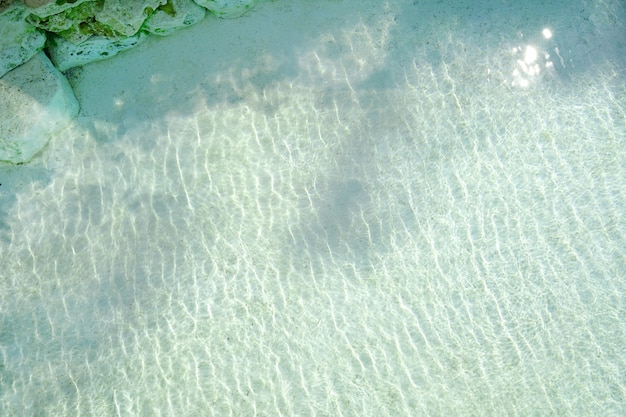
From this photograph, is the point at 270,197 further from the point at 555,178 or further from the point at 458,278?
the point at 555,178

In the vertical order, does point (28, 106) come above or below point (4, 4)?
below

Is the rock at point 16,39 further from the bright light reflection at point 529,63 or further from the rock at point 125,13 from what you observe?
the bright light reflection at point 529,63

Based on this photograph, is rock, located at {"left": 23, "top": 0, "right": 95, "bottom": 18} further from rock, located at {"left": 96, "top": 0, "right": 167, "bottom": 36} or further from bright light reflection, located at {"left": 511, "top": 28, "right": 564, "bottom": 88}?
bright light reflection, located at {"left": 511, "top": 28, "right": 564, "bottom": 88}

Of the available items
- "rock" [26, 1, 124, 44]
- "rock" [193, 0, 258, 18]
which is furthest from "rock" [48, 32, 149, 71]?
"rock" [193, 0, 258, 18]

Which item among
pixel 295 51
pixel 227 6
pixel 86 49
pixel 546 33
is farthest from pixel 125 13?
pixel 546 33

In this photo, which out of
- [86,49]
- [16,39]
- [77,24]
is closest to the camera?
[16,39]

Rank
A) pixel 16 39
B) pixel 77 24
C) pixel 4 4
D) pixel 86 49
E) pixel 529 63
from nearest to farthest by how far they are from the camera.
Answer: pixel 4 4 → pixel 16 39 → pixel 77 24 → pixel 86 49 → pixel 529 63

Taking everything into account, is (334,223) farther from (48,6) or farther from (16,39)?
(16,39)

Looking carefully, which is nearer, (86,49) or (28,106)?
(28,106)
